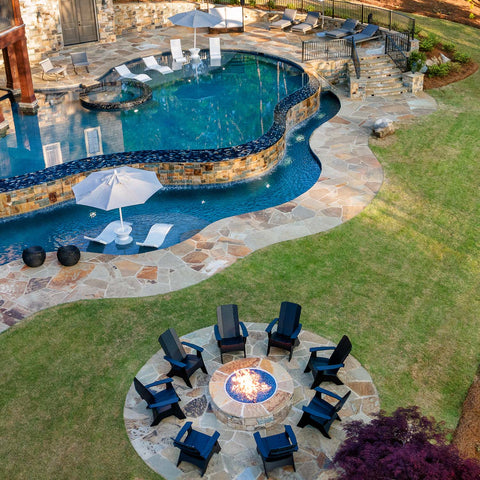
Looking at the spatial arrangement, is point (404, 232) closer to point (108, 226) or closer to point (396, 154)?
point (396, 154)

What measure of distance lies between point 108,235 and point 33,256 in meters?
2.11

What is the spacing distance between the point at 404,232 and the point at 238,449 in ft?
26.9

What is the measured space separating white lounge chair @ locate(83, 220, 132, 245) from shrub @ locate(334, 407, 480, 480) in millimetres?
9116

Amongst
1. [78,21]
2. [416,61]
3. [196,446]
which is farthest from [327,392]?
[78,21]

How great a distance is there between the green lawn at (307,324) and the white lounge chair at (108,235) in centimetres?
261

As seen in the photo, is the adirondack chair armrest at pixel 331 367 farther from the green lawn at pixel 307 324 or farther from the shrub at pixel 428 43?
the shrub at pixel 428 43

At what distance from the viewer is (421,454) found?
771 centimetres

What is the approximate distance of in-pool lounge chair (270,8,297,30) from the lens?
3172 centimetres

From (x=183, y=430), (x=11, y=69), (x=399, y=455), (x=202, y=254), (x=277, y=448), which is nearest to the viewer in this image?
A: (x=399, y=455)

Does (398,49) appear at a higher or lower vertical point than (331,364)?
higher

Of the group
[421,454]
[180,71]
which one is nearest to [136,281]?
[421,454]

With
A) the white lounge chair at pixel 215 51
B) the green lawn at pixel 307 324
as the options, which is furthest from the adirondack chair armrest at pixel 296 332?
the white lounge chair at pixel 215 51

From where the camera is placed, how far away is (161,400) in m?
10.9

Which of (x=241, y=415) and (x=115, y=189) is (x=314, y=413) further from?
(x=115, y=189)
